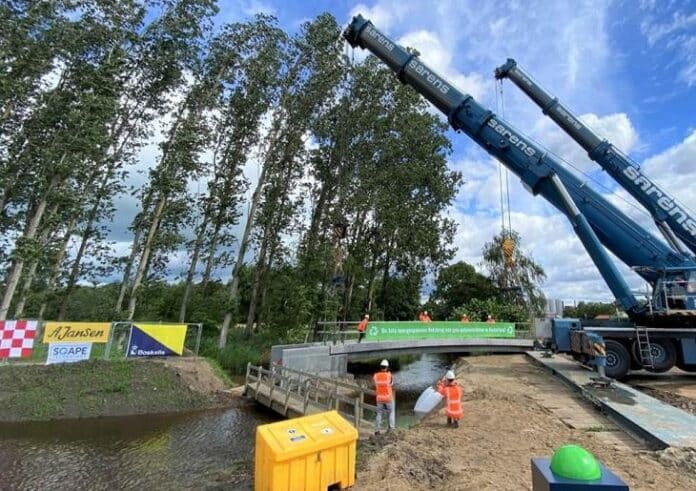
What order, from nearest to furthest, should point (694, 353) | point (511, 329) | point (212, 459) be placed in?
point (212, 459)
point (694, 353)
point (511, 329)

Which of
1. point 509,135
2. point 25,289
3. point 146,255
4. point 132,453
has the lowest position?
point 132,453

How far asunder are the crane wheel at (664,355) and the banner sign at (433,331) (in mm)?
9754

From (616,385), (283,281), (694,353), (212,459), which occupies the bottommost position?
(212,459)

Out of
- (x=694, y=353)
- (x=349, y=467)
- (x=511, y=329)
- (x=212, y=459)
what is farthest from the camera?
(x=511, y=329)

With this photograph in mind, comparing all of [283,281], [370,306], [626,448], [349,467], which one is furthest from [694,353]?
[370,306]

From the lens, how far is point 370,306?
3578 cm

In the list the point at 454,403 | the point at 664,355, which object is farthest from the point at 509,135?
the point at 454,403

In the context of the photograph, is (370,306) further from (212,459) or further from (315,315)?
(212,459)

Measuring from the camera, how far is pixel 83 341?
13.4m

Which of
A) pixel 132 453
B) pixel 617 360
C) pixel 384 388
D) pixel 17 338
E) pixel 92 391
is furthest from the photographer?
pixel 617 360

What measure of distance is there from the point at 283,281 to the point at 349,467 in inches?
768

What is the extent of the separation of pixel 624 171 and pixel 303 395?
13642mm

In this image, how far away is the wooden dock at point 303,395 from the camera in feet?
31.8

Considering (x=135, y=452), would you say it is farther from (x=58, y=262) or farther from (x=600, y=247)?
(x=600, y=247)
